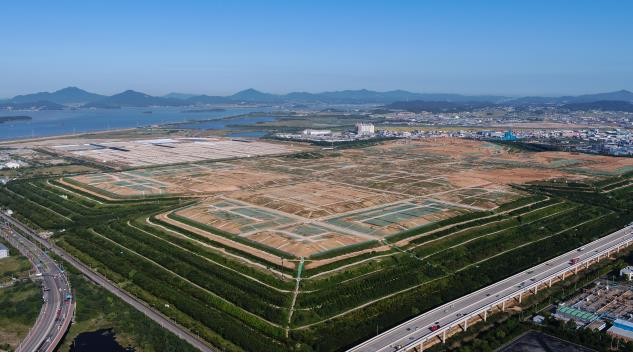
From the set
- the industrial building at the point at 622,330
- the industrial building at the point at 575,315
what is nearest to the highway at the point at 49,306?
the industrial building at the point at 575,315

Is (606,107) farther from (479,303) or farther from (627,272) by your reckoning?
(479,303)

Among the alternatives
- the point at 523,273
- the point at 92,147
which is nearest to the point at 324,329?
the point at 523,273

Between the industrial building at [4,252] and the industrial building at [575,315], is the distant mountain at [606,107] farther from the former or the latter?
the industrial building at [4,252]

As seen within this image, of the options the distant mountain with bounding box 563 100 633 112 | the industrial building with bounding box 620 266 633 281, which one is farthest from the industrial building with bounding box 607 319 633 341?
the distant mountain with bounding box 563 100 633 112

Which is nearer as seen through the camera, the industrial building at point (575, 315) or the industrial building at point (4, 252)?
the industrial building at point (575, 315)

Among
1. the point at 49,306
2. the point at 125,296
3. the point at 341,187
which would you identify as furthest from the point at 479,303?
the point at 341,187

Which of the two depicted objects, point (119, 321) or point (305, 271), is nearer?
point (119, 321)

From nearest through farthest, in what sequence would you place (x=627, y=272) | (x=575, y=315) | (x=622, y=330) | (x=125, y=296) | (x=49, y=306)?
(x=622, y=330), (x=575, y=315), (x=49, y=306), (x=125, y=296), (x=627, y=272)
